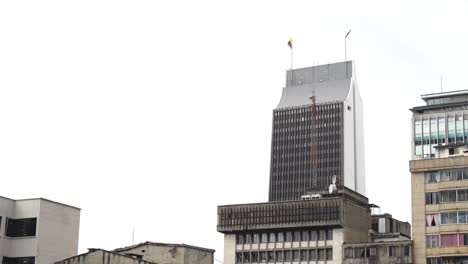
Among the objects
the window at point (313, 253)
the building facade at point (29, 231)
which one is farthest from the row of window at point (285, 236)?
the building facade at point (29, 231)

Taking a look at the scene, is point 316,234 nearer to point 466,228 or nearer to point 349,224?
point 349,224

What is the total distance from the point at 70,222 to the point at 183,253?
1714 centimetres

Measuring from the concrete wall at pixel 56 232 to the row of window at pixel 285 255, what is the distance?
30070mm

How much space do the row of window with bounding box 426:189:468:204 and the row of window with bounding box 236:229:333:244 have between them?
20.8 m

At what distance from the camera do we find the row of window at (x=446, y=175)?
115875mm

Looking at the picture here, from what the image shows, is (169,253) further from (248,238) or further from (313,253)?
(313,253)

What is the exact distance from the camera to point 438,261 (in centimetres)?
11481

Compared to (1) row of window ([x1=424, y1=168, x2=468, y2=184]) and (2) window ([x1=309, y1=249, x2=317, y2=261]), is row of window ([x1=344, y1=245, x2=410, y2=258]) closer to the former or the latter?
(2) window ([x1=309, y1=249, x2=317, y2=261])

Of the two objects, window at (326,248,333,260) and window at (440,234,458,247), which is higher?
window at (440,234,458,247)

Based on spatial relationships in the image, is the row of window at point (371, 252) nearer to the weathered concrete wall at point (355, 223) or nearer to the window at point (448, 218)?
the weathered concrete wall at point (355, 223)

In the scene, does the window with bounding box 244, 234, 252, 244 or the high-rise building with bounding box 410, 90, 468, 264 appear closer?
the high-rise building with bounding box 410, 90, 468, 264

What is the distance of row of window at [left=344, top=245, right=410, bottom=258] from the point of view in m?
120

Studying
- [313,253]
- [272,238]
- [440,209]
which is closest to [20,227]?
[272,238]

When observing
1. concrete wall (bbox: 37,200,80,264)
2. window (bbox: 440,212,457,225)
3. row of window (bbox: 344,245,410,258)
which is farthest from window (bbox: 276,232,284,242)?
concrete wall (bbox: 37,200,80,264)
